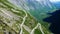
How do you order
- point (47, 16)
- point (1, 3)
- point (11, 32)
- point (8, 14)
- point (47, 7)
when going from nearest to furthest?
1. point (11, 32)
2. point (8, 14)
3. point (1, 3)
4. point (47, 16)
5. point (47, 7)

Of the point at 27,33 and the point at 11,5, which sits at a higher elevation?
the point at 11,5

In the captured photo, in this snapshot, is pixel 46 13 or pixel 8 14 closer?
pixel 8 14

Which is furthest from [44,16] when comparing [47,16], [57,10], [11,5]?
[11,5]

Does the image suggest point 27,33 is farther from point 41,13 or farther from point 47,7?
point 47,7

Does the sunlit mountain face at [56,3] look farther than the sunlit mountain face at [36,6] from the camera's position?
Yes

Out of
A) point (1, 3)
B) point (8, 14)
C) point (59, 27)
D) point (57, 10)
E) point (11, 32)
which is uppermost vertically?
point (57, 10)

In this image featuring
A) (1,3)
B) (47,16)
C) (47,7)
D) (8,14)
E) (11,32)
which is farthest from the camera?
(47,7)

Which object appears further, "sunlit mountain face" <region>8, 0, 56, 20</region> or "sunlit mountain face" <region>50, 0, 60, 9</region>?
"sunlit mountain face" <region>50, 0, 60, 9</region>

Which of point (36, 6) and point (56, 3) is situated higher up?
point (56, 3)

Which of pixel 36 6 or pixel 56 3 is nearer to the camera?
pixel 36 6

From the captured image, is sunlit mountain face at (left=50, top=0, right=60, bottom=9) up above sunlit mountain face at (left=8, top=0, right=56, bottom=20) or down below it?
above

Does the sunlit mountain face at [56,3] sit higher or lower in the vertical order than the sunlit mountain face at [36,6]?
higher
